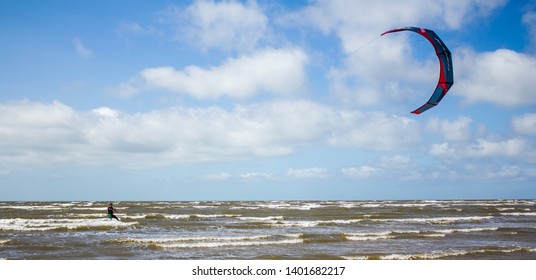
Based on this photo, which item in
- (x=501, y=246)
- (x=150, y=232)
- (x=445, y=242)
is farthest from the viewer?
(x=150, y=232)

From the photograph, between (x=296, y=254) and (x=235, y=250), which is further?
(x=235, y=250)

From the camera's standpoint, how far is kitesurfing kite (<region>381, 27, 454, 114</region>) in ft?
48.5

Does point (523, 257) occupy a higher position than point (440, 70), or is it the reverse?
point (440, 70)

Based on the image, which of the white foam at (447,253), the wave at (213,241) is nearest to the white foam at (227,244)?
the wave at (213,241)

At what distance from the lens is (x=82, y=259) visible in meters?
14.8

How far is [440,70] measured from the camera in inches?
596

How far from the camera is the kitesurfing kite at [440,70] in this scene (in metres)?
Result: 14.8

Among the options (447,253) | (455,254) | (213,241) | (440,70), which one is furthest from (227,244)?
(440,70)

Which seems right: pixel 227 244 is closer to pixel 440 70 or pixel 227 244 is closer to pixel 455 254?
pixel 455 254
